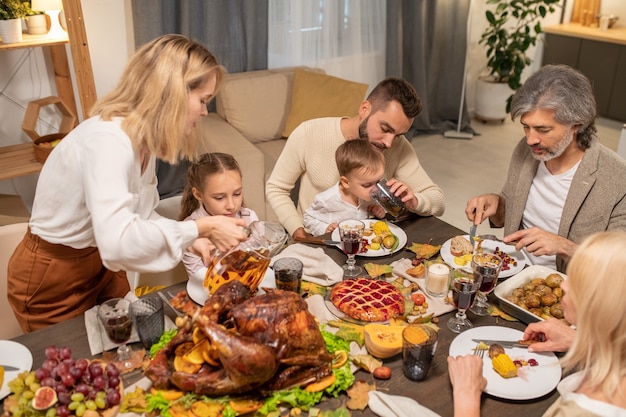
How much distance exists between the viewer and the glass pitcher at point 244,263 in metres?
1.51

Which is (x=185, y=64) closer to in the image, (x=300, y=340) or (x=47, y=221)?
(x=47, y=221)

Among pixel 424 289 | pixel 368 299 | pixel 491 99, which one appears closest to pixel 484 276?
pixel 424 289

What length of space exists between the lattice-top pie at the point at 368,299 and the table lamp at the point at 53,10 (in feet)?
8.27

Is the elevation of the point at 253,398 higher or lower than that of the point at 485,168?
higher

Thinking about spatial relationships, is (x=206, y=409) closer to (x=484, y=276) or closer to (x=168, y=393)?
(x=168, y=393)

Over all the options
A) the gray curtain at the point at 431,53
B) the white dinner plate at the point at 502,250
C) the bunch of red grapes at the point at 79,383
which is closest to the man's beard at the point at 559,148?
the white dinner plate at the point at 502,250

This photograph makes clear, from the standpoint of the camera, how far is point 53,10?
3207 mm

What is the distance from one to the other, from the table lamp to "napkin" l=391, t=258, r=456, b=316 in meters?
2.50

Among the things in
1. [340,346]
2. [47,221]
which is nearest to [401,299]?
[340,346]

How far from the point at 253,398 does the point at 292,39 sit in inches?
146

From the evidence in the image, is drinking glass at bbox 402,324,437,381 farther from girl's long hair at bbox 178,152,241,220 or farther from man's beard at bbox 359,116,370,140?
man's beard at bbox 359,116,370,140

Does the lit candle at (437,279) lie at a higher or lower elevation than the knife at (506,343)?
higher

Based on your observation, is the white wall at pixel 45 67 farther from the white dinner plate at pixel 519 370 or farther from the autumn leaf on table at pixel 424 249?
the white dinner plate at pixel 519 370

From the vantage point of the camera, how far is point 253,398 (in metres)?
1.24
